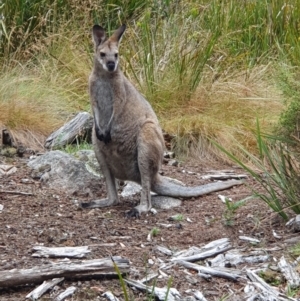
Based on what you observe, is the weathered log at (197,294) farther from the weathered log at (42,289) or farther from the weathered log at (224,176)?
the weathered log at (224,176)

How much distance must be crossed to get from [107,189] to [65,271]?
1989 mm

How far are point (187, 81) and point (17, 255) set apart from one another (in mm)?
4448

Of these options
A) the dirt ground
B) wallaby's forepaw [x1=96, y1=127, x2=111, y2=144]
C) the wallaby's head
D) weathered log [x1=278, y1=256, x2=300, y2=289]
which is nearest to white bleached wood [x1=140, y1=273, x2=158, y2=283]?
the dirt ground

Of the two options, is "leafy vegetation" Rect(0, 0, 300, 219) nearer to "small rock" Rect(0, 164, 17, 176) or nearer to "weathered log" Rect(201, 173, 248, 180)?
"weathered log" Rect(201, 173, 248, 180)

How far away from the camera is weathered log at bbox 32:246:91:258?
4852 millimetres

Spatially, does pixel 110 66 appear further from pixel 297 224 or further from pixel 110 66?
pixel 297 224

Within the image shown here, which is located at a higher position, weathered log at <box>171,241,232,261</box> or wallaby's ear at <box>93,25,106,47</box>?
wallaby's ear at <box>93,25,106,47</box>

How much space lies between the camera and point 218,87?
9.06 metres

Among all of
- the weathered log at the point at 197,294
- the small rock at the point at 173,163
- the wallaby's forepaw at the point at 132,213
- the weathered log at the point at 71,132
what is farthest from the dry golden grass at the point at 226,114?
the weathered log at the point at 197,294

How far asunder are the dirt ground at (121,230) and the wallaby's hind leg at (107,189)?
7cm

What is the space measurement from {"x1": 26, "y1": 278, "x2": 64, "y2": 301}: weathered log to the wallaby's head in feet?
7.85

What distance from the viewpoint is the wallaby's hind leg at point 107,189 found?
619cm

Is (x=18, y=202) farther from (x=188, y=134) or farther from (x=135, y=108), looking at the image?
(x=188, y=134)

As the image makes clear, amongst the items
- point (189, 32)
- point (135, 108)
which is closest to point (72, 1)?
point (189, 32)
